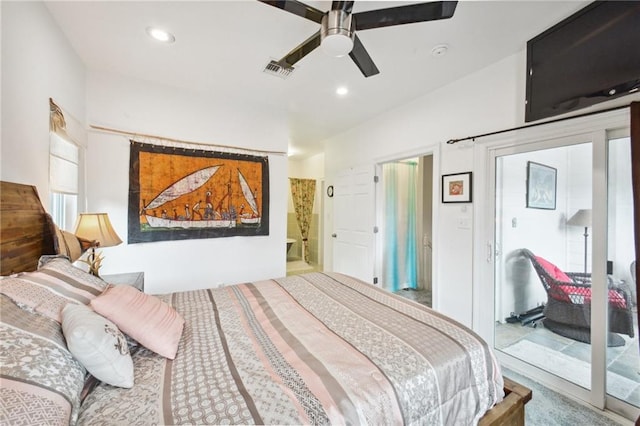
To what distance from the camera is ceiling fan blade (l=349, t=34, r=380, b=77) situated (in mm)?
1673

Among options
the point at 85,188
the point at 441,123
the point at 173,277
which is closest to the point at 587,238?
the point at 441,123

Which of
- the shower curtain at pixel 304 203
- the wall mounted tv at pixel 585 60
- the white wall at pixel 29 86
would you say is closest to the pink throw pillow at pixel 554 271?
the wall mounted tv at pixel 585 60

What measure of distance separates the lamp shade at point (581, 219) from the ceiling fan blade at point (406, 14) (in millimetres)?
1748

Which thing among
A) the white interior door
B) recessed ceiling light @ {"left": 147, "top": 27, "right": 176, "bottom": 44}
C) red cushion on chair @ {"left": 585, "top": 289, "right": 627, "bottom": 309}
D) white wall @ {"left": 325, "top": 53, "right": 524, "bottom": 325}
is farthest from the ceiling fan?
the white interior door

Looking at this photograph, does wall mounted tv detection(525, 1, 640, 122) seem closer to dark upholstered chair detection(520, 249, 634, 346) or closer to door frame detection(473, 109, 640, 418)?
door frame detection(473, 109, 640, 418)

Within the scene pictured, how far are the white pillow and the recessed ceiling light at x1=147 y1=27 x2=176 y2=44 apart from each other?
2064mm

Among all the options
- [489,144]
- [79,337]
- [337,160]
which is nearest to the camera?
[79,337]

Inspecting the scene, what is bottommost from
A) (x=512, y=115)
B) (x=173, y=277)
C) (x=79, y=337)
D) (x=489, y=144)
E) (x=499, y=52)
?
(x=173, y=277)

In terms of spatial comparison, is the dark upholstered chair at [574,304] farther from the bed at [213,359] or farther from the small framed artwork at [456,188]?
the bed at [213,359]

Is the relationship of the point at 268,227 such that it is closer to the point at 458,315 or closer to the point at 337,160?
the point at 337,160

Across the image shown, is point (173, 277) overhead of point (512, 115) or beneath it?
beneath

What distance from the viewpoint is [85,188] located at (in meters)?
2.56

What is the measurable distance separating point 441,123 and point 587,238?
165 centimetres

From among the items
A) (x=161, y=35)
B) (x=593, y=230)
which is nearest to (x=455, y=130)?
(x=593, y=230)
